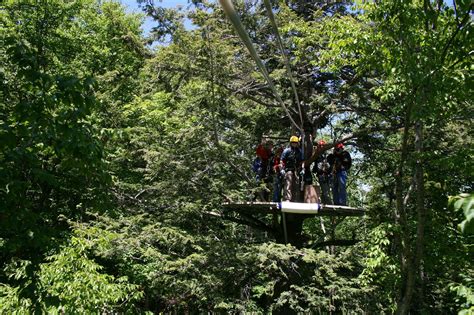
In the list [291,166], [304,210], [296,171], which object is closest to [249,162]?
[296,171]

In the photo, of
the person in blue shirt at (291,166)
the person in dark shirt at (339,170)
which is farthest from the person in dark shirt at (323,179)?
the person in blue shirt at (291,166)

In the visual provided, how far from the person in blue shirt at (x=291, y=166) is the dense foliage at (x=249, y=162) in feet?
2.62

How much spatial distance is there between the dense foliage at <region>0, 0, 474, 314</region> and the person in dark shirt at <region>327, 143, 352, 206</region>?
119 cm

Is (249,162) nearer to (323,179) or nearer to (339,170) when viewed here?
(323,179)

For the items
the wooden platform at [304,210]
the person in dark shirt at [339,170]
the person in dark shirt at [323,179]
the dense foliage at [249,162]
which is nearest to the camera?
the dense foliage at [249,162]

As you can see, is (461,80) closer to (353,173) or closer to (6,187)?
(6,187)

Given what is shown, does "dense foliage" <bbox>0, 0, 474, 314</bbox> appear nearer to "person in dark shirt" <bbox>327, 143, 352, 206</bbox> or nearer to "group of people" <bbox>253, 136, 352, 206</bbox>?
"group of people" <bbox>253, 136, 352, 206</bbox>

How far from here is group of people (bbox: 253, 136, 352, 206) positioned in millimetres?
10414

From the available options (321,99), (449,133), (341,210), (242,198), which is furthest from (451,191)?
(242,198)

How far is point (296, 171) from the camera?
35.6 feet

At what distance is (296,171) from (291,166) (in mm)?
461

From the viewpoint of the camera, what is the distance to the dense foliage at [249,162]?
6324 mm

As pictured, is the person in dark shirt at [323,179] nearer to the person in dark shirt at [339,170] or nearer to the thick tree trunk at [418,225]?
the person in dark shirt at [339,170]

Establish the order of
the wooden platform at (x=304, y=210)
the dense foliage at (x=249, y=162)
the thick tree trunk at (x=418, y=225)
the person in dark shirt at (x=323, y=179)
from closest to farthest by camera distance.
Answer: the dense foliage at (x=249, y=162) → the thick tree trunk at (x=418, y=225) → the wooden platform at (x=304, y=210) → the person in dark shirt at (x=323, y=179)
